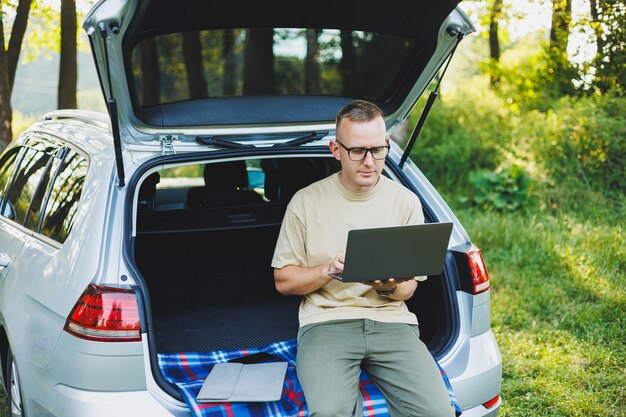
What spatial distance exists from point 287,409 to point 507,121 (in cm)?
769

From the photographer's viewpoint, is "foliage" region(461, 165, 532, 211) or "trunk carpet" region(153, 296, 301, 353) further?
"foliage" region(461, 165, 532, 211)

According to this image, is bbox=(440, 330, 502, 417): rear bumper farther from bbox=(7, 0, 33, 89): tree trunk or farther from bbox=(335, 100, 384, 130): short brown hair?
bbox=(7, 0, 33, 89): tree trunk

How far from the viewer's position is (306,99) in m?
3.22

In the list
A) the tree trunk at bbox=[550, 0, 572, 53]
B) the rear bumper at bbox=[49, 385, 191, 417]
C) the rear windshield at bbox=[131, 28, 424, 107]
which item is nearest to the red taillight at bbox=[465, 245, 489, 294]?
the rear windshield at bbox=[131, 28, 424, 107]

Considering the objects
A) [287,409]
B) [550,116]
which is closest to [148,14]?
[287,409]

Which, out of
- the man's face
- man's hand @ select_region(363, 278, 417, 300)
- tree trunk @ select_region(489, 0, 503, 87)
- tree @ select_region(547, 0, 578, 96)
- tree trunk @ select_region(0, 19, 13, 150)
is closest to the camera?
man's hand @ select_region(363, 278, 417, 300)

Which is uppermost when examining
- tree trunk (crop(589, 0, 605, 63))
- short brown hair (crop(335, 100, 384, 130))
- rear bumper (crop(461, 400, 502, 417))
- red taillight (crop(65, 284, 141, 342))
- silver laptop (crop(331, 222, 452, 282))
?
tree trunk (crop(589, 0, 605, 63))

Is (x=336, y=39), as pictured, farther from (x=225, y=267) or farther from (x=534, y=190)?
(x=534, y=190)

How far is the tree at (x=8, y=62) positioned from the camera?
6047 millimetres

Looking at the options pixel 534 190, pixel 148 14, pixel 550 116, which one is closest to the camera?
pixel 148 14

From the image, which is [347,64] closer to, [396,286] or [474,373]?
[396,286]

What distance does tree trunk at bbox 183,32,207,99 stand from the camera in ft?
9.80

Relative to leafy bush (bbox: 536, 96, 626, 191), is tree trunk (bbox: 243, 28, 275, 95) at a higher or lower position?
higher

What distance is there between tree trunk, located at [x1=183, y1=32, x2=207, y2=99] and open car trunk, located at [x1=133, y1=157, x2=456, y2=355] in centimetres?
65
